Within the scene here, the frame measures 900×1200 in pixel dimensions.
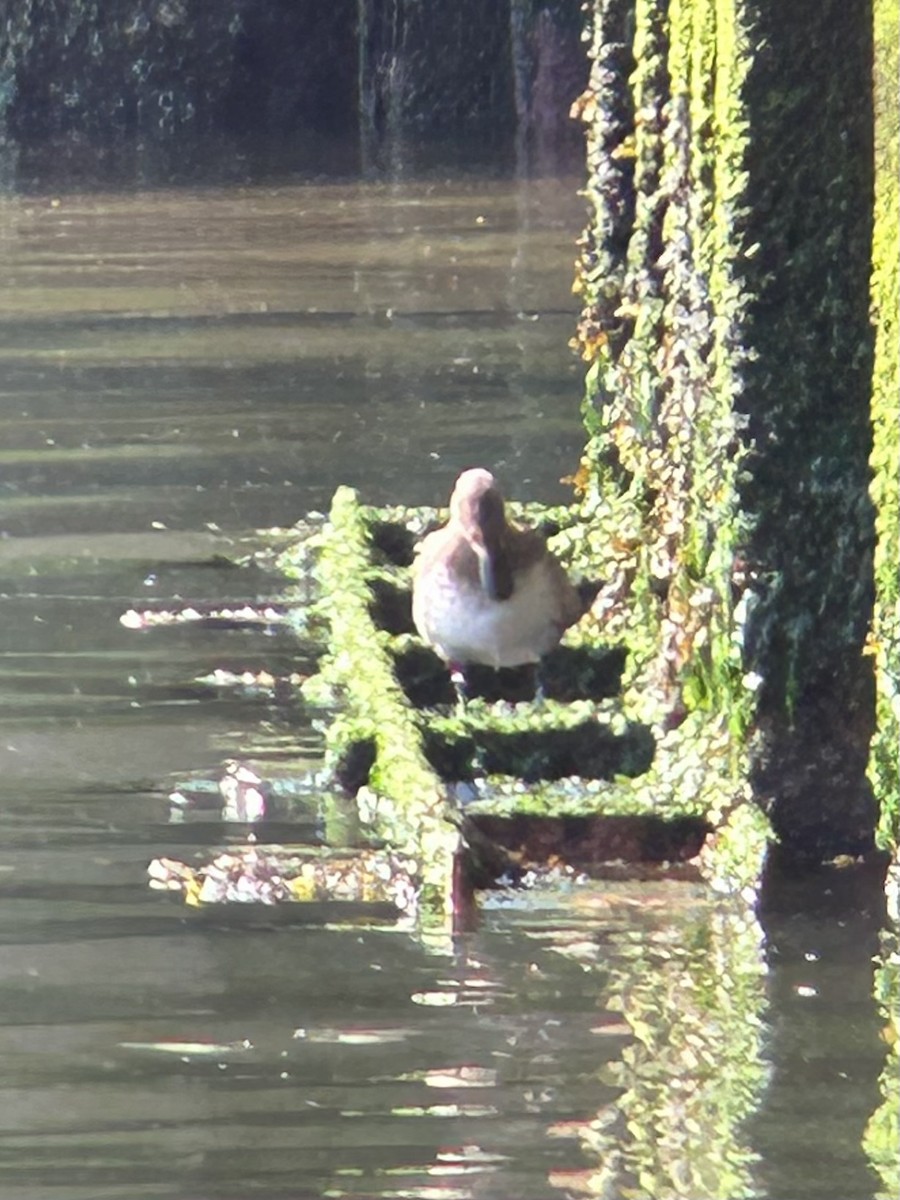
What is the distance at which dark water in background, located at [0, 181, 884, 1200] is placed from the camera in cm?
547

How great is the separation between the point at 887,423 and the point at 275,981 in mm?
1711

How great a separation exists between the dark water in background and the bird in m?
0.70

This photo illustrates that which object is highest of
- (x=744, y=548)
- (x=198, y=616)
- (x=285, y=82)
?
(x=744, y=548)

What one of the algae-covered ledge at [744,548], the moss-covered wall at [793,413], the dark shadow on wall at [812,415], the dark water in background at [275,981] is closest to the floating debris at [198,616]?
the dark water in background at [275,981]

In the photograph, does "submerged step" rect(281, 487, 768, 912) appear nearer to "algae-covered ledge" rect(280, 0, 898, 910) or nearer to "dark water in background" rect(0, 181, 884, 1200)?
"algae-covered ledge" rect(280, 0, 898, 910)

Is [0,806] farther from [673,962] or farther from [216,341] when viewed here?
[216,341]

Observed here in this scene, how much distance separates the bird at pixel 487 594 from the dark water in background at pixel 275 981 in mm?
700

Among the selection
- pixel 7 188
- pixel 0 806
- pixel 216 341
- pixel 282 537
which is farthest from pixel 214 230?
pixel 0 806

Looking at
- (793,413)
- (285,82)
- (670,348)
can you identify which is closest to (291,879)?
(793,413)

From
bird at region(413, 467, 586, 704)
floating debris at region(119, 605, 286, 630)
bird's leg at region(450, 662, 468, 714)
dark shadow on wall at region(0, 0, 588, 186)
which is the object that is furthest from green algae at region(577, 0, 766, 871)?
dark shadow on wall at region(0, 0, 588, 186)

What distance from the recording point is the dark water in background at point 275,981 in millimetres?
5473

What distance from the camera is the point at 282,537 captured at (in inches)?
441

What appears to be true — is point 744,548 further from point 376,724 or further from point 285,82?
point 285,82

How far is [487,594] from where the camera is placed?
8.12 metres
